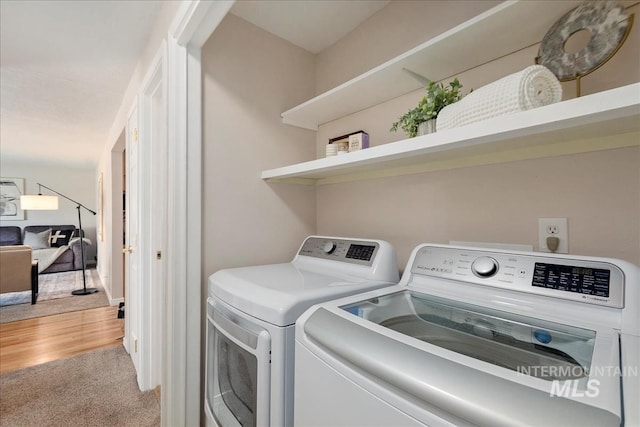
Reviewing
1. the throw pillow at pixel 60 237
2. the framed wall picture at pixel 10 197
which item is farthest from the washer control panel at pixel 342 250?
the framed wall picture at pixel 10 197

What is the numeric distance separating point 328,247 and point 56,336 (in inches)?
119

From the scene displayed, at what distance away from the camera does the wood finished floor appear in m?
2.32

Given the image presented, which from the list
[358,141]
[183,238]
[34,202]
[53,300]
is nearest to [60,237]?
[34,202]

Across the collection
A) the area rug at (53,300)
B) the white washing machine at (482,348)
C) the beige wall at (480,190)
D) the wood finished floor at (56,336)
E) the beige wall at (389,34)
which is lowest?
the wood finished floor at (56,336)

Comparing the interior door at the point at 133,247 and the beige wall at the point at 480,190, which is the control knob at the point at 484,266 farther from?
the interior door at the point at 133,247

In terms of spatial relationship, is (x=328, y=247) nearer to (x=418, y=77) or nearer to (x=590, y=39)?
(x=418, y=77)

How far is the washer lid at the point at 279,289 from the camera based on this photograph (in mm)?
830

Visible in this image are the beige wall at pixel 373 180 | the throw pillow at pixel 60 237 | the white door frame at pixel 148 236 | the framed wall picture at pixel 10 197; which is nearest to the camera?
the beige wall at pixel 373 180

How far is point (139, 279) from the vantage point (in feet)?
6.50

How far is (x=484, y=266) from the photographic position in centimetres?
88

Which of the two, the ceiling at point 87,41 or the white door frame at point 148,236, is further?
the white door frame at point 148,236

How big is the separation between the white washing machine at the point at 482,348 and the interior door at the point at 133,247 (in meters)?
1.84

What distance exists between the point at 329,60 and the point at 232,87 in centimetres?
69

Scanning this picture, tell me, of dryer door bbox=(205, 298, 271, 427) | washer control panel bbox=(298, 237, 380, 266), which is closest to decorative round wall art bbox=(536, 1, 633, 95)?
washer control panel bbox=(298, 237, 380, 266)
